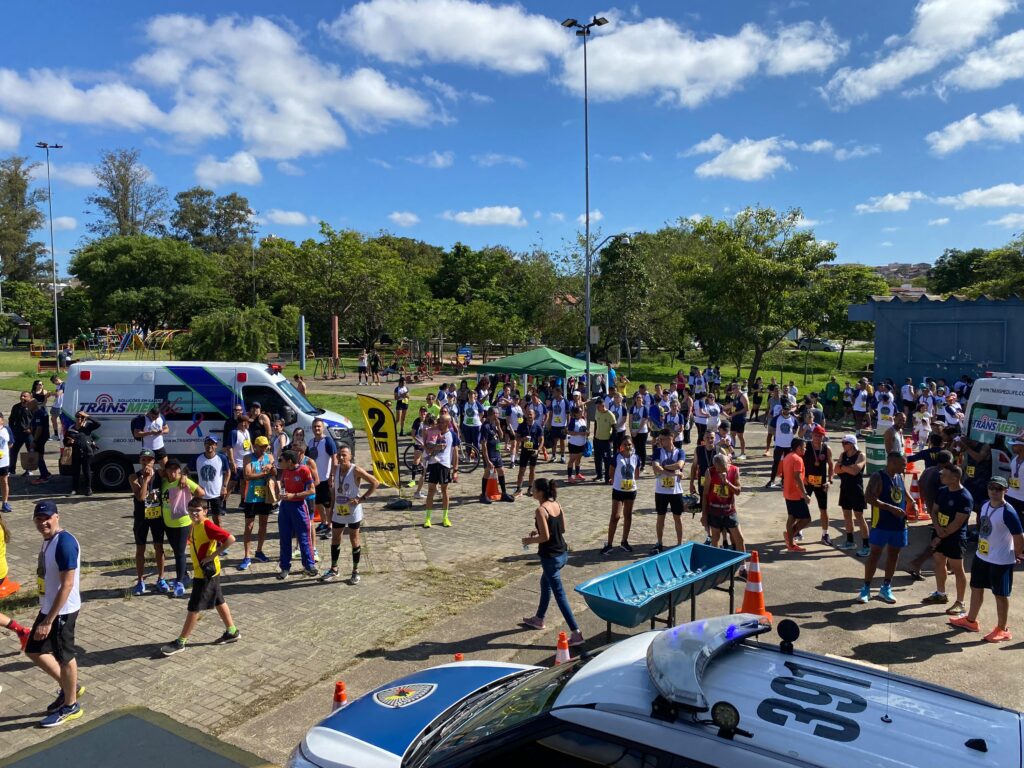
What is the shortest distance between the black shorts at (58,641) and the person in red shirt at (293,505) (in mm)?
3299

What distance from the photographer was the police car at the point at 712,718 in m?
2.75

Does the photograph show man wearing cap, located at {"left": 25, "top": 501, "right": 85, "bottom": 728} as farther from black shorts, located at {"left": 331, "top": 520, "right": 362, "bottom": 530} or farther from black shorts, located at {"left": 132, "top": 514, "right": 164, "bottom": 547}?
black shorts, located at {"left": 331, "top": 520, "right": 362, "bottom": 530}

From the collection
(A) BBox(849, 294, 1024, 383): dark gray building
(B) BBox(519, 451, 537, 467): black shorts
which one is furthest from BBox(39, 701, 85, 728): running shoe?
(A) BBox(849, 294, 1024, 383): dark gray building

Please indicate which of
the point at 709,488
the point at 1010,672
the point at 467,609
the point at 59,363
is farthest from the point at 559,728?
the point at 59,363

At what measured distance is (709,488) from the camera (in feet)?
31.2

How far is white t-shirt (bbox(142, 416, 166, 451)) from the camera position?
13.5m

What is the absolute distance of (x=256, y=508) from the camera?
982 centimetres

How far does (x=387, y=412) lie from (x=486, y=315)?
3472 centimetres

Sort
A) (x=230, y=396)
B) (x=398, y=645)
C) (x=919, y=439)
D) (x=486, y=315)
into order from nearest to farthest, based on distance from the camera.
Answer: (x=398, y=645), (x=230, y=396), (x=919, y=439), (x=486, y=315)

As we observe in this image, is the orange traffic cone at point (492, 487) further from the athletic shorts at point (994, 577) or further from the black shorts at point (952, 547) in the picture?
the athletic shorts at point (994, 577)

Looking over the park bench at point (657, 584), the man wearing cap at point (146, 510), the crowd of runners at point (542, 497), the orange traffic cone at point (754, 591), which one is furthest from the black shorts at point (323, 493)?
the orange traffic cone at point (754, 591)

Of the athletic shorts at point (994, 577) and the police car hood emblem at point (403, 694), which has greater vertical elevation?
the police car hood emblem at point (403, 694)

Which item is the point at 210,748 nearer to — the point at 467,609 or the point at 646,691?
the point at 467,609

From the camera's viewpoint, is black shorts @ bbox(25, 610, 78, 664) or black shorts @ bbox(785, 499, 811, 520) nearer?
black shorts @ bbox(25, 610, 78, 664)
